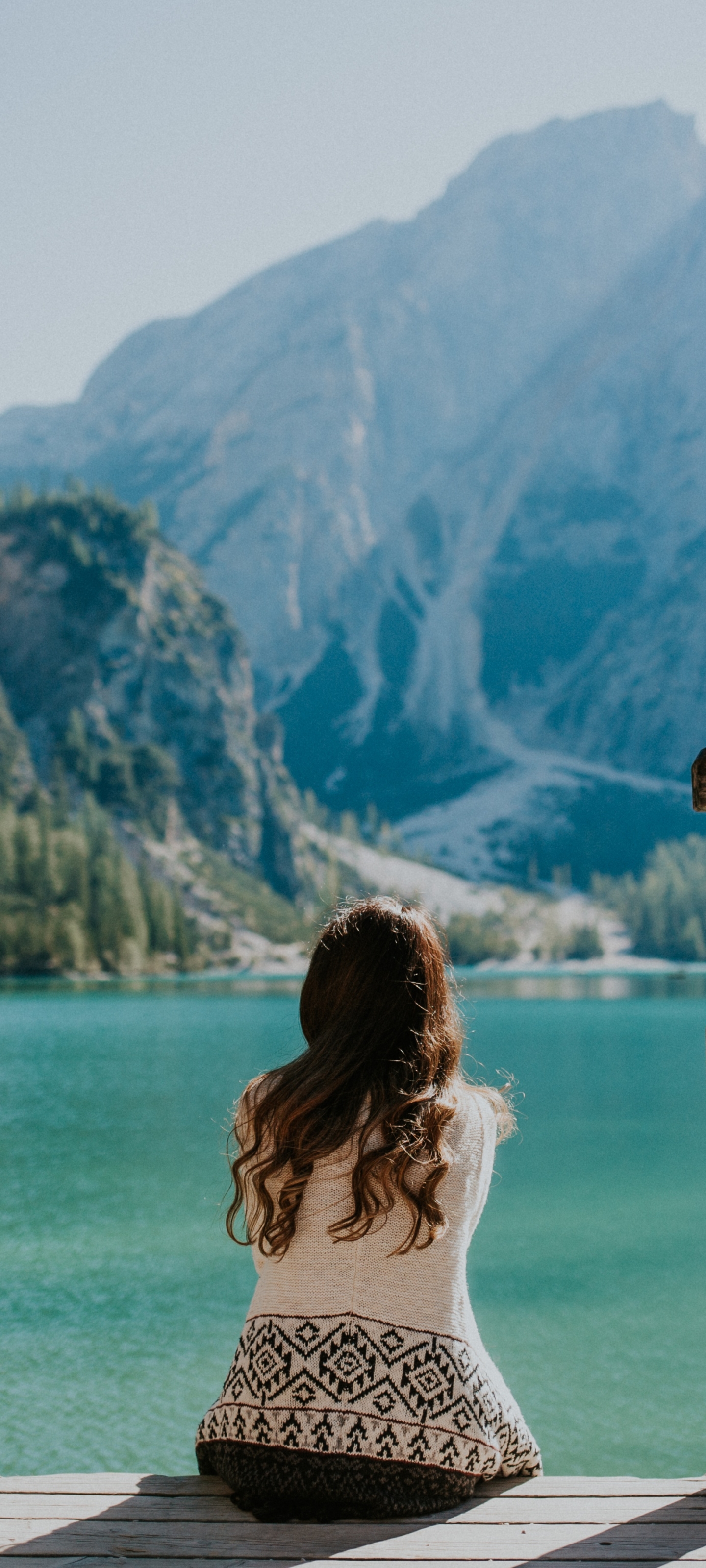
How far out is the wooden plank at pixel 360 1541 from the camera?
304 centimetres

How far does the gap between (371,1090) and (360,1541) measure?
1035 mm

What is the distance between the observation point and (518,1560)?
3004 mm

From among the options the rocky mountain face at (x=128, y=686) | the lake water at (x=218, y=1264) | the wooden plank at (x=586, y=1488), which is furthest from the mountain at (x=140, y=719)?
the wooden plank at (x=586, y=1488)

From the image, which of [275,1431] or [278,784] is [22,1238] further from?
[278,784]

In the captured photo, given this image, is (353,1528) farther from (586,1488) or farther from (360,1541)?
(586,1488)

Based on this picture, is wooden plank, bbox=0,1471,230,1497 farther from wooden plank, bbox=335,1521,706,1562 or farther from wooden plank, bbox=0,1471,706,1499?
wooden plank, bbox=335,1521,706,1562

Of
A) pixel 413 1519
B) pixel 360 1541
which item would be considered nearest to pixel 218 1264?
pixel 413 1519

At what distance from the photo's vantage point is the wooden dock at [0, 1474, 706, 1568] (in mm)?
3031

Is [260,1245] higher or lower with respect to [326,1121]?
lower

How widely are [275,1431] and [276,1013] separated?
2285 inches

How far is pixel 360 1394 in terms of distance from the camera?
10.5 ft

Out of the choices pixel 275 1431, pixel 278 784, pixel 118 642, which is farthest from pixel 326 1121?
pixel 278 784

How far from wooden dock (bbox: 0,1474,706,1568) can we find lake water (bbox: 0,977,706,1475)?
415 cm

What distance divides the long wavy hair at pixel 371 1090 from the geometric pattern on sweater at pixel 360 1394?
0.22 metres
